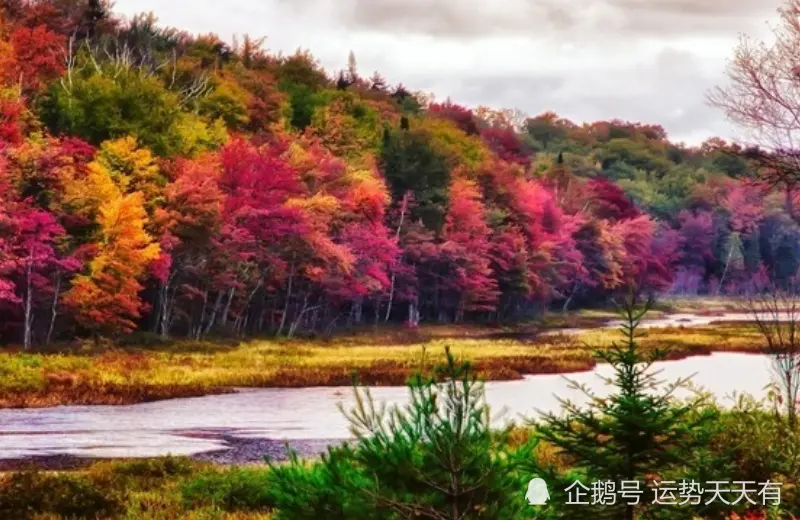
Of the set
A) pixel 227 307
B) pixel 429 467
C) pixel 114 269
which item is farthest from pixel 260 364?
pixel 429 467

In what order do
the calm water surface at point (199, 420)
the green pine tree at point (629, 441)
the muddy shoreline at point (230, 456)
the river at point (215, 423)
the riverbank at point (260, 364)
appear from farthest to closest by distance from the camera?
the riverbank at point (260, 364), the calm water surface at point (199, 420), the river at point (215, 423), the muddy shoreline at point (230, 456), the green pine tree at point (629, 441)

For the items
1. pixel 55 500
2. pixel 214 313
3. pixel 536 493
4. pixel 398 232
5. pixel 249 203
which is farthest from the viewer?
pixel 398 232

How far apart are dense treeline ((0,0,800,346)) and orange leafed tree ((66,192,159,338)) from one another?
7cm

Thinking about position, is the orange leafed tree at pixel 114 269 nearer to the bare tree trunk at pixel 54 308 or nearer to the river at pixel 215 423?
the bare tree trunk at pixel 54 308

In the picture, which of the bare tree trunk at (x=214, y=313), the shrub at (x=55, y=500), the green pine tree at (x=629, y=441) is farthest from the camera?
the bare tree trunk at (x=214, y=313)

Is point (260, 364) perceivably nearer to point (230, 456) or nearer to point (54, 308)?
point (54, 308)

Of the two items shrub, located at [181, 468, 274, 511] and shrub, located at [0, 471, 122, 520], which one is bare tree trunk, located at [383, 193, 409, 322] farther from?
shrub, located at [0, 471, 122, 520]

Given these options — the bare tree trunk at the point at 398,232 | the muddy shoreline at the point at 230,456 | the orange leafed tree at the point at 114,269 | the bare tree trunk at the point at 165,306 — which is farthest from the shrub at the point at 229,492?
the bare tree trunk at the point at 398,232

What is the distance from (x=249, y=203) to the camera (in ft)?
141

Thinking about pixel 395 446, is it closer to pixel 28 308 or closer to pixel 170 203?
pixel 28 308

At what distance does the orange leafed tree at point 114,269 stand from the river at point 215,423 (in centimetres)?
693

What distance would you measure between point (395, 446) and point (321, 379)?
2782cm

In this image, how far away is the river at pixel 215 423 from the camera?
66.5ft

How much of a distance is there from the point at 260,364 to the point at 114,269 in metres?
5.70
